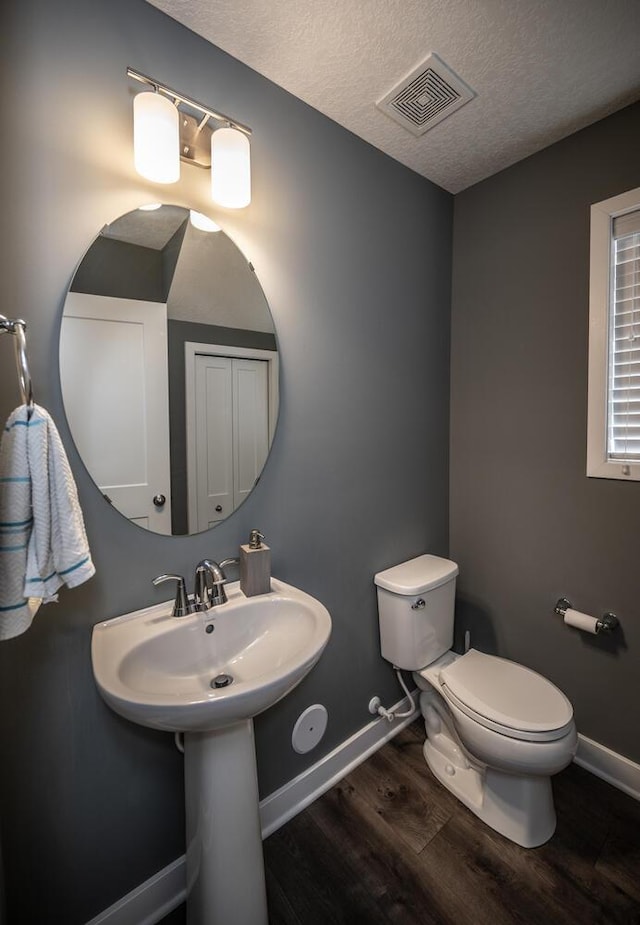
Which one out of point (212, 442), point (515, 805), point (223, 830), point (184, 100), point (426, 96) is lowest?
point (515, 805)

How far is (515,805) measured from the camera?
4.42 feet

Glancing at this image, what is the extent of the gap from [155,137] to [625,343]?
1.70 m

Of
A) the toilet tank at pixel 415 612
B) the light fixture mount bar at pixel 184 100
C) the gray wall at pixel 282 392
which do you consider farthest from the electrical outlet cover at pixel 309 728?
the light fixture mount bar at pixel 184 100

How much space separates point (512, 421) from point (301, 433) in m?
1.03

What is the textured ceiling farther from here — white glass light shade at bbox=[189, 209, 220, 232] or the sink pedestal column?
the sink pedestal column

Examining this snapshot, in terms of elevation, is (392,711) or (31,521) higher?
(31,521)

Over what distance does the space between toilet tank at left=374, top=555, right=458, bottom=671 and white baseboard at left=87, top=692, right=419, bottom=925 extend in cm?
36

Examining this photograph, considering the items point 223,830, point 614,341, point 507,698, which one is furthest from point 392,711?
point 614,341

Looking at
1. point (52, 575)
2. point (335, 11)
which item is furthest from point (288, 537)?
point (335, 11)

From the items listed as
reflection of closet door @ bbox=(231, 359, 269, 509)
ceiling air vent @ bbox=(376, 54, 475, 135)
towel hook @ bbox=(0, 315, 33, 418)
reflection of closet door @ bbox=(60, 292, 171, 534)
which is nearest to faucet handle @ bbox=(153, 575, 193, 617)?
reflection of closet door @ bbox=(60, 292, 171, 534)

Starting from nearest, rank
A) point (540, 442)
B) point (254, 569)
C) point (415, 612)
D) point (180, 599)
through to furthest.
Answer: point (180, 599) → point (254, 569) → point (415, 612) → point (540, 442)

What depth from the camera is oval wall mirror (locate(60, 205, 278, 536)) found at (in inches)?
39.1

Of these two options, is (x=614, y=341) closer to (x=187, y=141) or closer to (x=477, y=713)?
(x=477, y=713)

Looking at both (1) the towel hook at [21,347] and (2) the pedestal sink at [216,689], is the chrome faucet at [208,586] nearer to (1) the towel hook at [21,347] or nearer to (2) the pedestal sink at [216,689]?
(2) the pedestal sink at [216,689]
